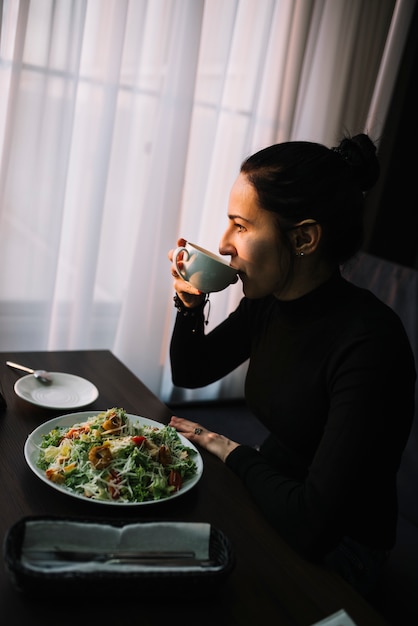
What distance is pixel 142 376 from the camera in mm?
2875

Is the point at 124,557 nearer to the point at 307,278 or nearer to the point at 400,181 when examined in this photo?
the point at 307,278

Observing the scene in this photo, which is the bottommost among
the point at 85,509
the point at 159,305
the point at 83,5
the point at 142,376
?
the point at 142,376

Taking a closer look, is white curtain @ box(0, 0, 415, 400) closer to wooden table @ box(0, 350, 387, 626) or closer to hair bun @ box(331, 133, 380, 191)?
wooden table @ box(0, 350, 387, 626)

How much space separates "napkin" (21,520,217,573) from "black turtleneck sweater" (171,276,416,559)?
0.22 meters

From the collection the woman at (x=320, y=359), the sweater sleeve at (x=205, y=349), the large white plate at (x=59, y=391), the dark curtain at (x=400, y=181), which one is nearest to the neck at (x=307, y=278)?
the woman at (x=320, y=359)

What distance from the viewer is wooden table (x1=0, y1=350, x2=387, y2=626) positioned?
2.53 feet

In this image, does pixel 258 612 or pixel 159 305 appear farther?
pixel 159 305

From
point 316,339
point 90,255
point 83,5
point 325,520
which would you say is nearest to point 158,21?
point 83,5

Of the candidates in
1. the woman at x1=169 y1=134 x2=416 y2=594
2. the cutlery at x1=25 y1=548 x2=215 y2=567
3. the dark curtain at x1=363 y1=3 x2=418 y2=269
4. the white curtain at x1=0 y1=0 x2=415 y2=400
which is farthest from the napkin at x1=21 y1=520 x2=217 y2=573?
the dark curtain at x1=363 y1=3 x2=418 y2=269

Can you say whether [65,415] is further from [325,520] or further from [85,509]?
[325,520]

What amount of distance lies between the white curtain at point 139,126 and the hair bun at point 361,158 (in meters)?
1.37

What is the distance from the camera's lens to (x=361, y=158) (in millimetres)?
1317

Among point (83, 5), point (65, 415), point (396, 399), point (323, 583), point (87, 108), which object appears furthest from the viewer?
point (87, 108)

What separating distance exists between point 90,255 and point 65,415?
1.40m
